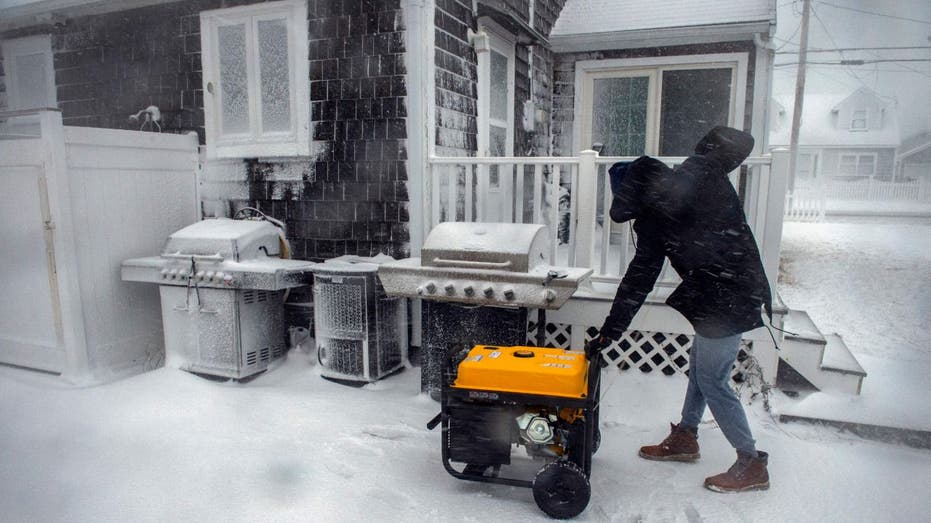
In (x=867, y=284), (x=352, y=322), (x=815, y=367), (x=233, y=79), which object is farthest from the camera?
(x=867, y=284)

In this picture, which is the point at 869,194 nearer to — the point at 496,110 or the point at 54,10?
the point at 496,110

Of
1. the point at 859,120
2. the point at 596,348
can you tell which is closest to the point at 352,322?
the point at 596,348

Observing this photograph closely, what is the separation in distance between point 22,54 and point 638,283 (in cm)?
735

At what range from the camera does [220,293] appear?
177 inches

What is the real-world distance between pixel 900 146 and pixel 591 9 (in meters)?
28.6

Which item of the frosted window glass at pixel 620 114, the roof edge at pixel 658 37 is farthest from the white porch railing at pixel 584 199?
the roof edge at pixel 658 37

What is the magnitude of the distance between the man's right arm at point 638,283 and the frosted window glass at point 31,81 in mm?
6708

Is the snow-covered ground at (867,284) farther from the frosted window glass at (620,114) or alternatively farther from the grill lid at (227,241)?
the grill lid at (227,241)

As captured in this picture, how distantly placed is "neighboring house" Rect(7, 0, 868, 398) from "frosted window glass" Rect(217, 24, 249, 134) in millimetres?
15

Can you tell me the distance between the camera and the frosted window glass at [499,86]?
6316 mm

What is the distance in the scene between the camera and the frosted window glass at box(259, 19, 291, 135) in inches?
202

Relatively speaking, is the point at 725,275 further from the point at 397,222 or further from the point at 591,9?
the point at 591,9

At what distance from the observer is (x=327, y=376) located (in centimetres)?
452

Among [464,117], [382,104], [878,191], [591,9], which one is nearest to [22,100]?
[382,104]
